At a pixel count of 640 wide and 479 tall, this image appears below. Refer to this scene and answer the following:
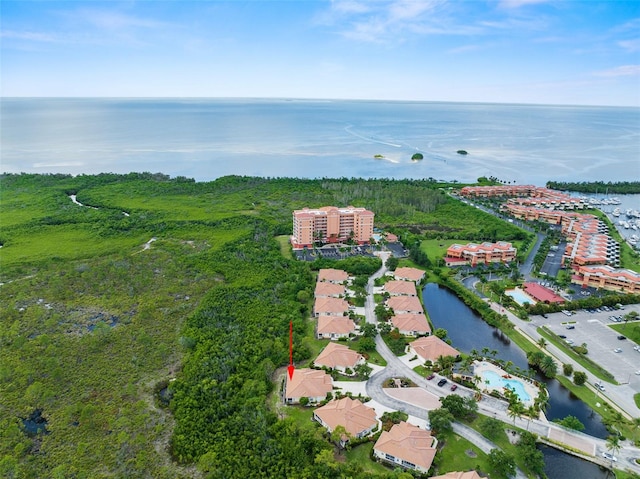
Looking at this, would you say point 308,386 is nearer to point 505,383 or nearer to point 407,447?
point 407,447

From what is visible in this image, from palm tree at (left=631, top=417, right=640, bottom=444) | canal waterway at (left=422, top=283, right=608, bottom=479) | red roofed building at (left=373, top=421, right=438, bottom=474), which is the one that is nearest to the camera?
red roofed building at (left=373, top=421, right=438, bottom=474)

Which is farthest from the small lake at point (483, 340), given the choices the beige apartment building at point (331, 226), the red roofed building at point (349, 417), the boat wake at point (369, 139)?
the boat wake at point (369, 139)

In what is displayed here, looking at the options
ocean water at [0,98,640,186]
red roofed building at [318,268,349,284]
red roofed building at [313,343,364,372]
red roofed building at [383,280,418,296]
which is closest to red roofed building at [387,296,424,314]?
red roofed building at [383,280,418,296]

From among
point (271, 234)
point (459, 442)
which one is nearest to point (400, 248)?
point (271, 234)

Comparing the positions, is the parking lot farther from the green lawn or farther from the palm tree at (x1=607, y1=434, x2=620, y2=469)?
the green lawn

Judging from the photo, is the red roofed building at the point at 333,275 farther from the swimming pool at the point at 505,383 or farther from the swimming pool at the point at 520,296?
the swimming pool at the point at 505,383
